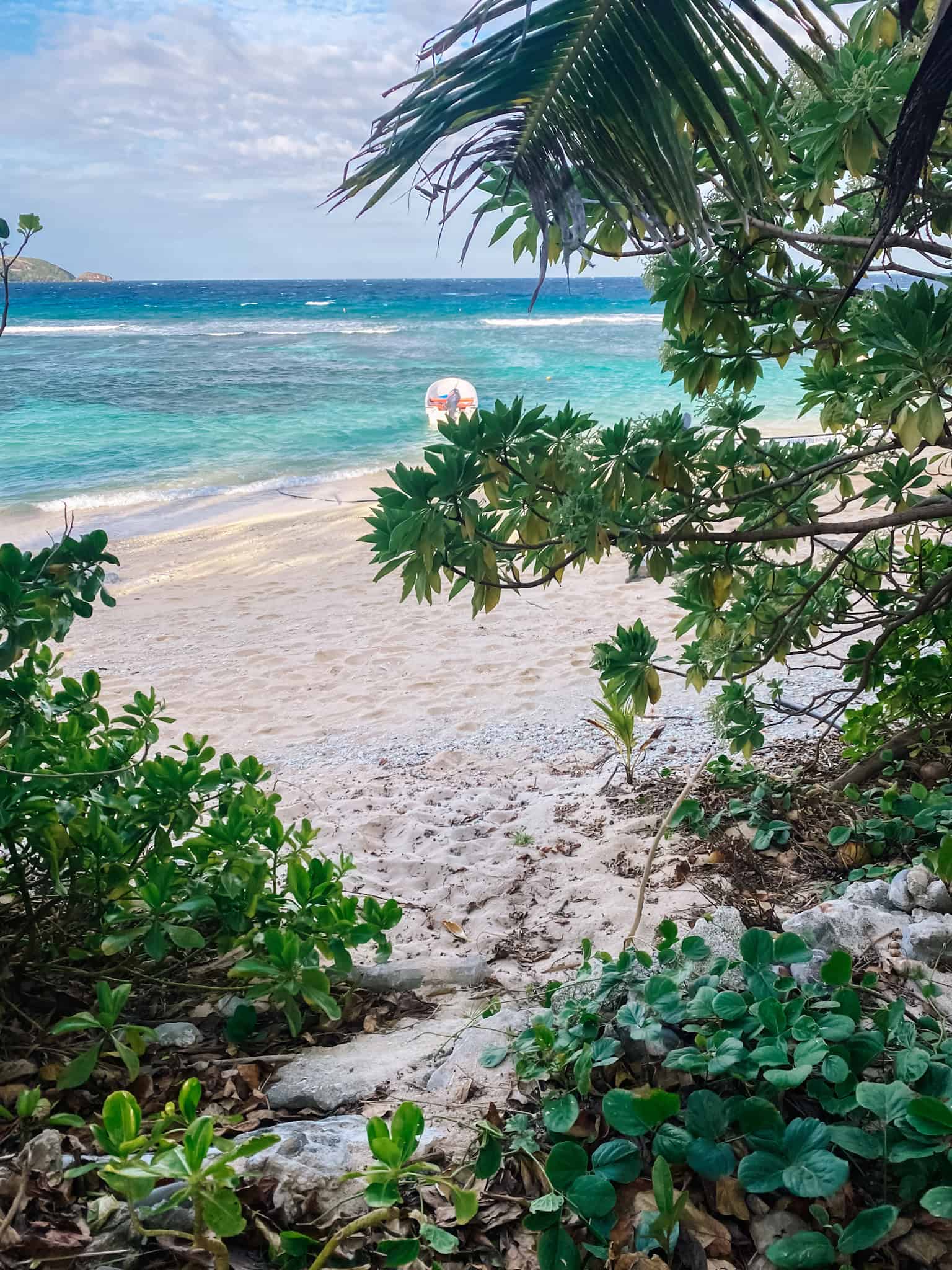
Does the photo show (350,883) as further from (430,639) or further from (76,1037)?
Result: (430,639)

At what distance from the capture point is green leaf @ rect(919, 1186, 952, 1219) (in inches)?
40.3

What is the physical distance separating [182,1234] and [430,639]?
17.8ft

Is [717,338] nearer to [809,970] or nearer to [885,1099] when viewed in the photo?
[809,970]

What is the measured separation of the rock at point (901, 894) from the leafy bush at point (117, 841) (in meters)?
1.15

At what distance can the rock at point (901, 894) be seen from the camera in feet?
6.57

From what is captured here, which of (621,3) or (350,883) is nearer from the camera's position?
(621,3)

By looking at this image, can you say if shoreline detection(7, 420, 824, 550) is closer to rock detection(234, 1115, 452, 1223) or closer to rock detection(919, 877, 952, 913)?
rock detection(919, 877, 952, 913)

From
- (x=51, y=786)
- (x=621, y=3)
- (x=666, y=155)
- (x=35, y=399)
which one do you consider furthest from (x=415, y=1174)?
(x=35, y=399)

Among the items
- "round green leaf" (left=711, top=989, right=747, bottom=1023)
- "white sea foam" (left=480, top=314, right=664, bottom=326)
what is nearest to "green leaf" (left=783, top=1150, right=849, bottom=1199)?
"round green leaf" (left=711, top=989, right=747, bottom=1023)

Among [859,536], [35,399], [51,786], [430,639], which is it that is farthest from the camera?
[35,399]

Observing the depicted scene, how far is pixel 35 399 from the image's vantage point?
19.3 metres

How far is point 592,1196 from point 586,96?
4.77ft

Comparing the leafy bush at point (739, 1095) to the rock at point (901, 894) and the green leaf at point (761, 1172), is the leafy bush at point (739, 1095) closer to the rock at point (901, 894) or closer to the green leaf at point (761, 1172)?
the green leaf at point (761, 1172)

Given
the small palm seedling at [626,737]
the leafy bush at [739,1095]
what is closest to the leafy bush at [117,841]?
the leafy bush at [739,1095]
